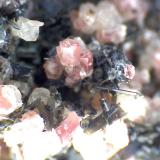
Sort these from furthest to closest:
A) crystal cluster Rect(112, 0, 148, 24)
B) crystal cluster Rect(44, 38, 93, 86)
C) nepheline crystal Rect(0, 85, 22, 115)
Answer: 1. crystal cluster Rect(112, 0, 148, 24)
2. crystal cluster Rect(44, 38, 93, 86)
3. nepheline crystal Rect(0, 85, 22, 115)

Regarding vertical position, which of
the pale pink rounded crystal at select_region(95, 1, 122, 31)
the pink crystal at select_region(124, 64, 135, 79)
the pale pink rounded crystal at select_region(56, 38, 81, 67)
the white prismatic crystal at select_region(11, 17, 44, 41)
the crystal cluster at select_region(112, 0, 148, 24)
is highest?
the white prismatic crystal at select_region(11, 17, 44, 41)

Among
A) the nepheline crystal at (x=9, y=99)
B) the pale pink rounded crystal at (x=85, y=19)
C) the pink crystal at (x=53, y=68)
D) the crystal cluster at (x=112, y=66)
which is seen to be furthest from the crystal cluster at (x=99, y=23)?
the nepheline crystal at (x=9, y=99)

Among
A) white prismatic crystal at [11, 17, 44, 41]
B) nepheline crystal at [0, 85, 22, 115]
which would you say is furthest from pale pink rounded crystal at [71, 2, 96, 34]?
nepheline crystal at [0, 85, 22, 115]

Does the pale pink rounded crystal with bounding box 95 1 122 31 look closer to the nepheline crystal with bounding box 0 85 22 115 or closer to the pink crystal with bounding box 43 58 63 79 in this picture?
the pink crystal with bounding box 43 58 63 79

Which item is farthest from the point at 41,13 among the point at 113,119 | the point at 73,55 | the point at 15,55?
the point at 113,119

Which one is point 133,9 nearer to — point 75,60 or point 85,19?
point 85,19

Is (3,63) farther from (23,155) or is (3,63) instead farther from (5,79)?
(23,155)

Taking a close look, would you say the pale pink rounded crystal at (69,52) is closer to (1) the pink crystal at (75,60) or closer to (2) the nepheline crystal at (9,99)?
(1) the pink crystal at (75,60)

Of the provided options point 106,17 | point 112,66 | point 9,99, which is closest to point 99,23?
point 106,17
